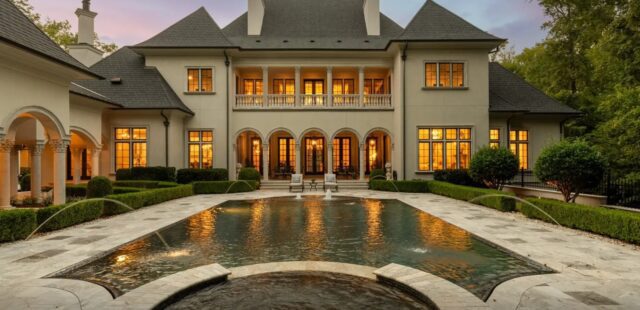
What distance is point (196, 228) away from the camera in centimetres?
950

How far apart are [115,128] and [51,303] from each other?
18.8m

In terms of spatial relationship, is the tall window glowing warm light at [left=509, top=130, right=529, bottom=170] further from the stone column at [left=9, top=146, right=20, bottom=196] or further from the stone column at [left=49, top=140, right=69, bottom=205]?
the stone column at [left=9, top=146, right=20, bottom=196]

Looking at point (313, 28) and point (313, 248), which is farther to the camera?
point (313, 28)

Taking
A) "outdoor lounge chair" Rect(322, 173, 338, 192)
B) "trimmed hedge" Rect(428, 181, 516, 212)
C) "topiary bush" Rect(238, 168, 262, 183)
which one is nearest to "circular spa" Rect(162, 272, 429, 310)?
"trimmed hedge" Rect(428, 181, 516, 212)

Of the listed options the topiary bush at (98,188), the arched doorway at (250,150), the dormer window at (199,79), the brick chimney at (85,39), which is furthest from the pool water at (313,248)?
the brick chimney at (85,39)

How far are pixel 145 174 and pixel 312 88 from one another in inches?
501

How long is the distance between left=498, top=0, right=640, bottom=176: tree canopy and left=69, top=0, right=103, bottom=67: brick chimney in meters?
29.1

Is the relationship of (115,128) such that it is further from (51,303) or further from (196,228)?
(51,303)

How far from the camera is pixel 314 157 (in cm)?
2652

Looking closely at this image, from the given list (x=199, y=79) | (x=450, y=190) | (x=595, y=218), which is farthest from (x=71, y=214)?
(x=450, y=190)

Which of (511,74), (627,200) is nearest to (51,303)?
(627,200)

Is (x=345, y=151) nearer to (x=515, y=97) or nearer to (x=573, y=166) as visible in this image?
(x=515, y=97)

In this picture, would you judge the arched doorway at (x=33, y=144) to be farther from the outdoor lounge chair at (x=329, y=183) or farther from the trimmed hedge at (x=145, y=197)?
the outdoor lounge chair at (x=329, y=183)

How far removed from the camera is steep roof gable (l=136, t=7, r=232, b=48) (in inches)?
821
